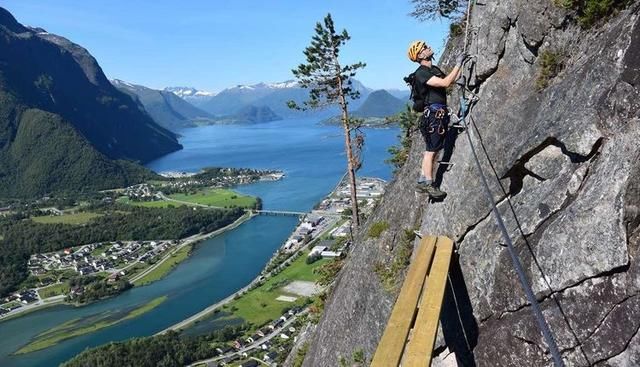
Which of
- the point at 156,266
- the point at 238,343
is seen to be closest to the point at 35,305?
the point at 156,266

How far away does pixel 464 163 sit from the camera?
7336mm

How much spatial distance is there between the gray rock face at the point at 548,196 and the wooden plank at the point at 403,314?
19.8 inches

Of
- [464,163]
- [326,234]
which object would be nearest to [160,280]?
[326,234]

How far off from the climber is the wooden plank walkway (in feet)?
4.63

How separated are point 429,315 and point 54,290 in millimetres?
84390

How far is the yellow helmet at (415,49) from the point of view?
726 cm

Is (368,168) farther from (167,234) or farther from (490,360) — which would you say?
(490,360)

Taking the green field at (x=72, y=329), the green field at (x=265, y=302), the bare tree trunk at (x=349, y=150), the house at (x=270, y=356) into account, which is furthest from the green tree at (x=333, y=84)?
the green field at (x=72, y=329)

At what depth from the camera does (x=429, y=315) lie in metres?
5.07

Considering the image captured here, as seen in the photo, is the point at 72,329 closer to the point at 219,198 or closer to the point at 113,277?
the point at 113,277

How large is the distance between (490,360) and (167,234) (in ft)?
336

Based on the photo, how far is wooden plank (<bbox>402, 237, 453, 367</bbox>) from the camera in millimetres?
4504

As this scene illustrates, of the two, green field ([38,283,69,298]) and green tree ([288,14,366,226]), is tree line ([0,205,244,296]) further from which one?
green tree ([288,14,366,226])

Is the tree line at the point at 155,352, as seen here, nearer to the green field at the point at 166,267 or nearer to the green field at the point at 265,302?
the green field at the point at 265,302
